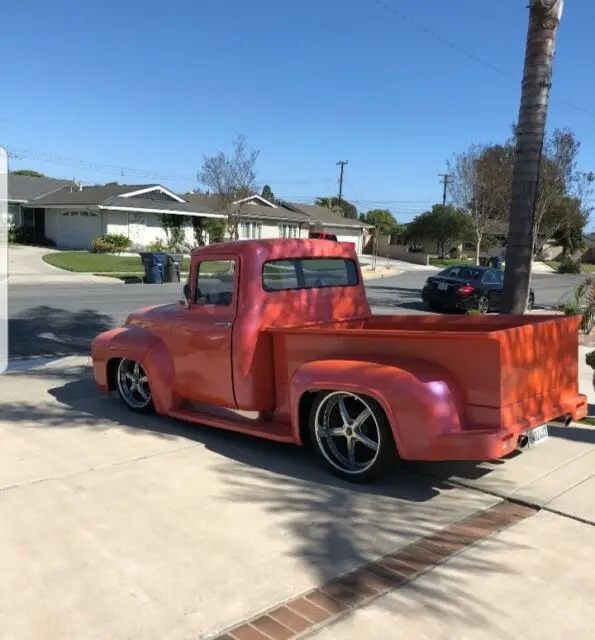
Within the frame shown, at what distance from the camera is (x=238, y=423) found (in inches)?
212

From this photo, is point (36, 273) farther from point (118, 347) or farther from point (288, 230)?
point (288, 230)

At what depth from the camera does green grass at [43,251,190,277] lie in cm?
2909

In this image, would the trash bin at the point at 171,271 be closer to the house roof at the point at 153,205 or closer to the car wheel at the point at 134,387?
the house roof at the point at 153,205

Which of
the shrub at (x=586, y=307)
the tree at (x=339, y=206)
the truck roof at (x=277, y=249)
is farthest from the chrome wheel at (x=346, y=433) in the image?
the tree at (x=339, y=206)

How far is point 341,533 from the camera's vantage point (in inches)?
152

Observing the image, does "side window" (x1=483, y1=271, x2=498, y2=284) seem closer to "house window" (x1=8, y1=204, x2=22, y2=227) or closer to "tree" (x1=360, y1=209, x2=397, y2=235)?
"house window" (x1=8, y1=204, x2=22, y2=227)

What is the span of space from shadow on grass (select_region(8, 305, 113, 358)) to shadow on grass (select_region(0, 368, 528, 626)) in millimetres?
4196

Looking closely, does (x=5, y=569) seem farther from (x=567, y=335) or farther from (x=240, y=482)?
(x=567, y=335)

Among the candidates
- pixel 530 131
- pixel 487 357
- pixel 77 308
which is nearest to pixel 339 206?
pixel 77 308

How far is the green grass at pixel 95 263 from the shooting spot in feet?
95.5

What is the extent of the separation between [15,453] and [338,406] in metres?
2.65

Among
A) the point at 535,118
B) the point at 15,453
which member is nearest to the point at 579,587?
the point at 15,453

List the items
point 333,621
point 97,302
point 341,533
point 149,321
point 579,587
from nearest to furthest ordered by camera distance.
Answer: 1. point 333,621
2. point 579,587
3. point 341,533
4. point 149,321
5. point 97,302

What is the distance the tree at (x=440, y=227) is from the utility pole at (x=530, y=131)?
1983 inches
